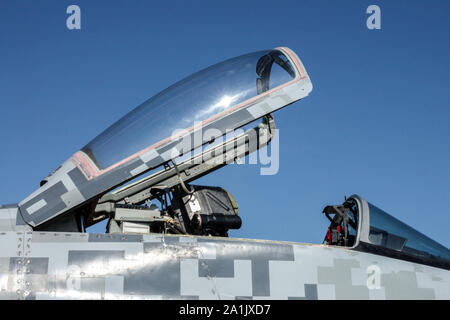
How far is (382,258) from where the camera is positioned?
5629mm

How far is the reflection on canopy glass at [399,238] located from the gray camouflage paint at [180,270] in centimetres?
43

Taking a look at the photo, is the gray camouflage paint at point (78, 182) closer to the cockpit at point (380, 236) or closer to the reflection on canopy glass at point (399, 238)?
the cockpit at point (380, 236)

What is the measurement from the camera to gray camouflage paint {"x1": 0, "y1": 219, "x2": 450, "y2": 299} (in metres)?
4.91

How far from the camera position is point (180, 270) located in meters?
5.09

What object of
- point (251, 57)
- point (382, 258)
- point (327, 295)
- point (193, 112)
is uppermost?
point (251, 57)

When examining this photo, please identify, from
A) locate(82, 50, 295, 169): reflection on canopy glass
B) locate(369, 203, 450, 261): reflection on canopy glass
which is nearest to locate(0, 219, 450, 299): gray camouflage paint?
locate(369, 203, 450, 261): reflection on canopy glass

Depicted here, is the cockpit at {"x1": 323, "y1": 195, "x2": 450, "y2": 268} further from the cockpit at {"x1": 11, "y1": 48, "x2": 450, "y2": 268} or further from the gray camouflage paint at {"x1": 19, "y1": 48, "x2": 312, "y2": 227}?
the gray camouflage paint at {"x1": 19, "y1": 48, "x2": 312, "y2": 227}

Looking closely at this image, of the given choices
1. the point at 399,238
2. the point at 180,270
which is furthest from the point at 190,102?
the point at 399,238

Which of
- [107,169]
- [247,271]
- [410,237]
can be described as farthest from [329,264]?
[107,169]

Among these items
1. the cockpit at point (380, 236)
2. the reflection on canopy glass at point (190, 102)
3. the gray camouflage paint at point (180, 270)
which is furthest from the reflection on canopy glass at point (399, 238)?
the reflection on canopy glass at point (190, 102)

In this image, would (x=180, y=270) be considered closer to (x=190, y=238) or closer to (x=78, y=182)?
(x=190, y=238)

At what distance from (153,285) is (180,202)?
2123mm

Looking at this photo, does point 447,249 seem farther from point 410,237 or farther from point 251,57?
point 251,57

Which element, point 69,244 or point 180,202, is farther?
point 180,202
